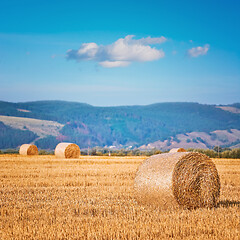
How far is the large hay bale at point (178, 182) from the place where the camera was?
8383 millimetres

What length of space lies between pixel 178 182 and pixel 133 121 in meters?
122

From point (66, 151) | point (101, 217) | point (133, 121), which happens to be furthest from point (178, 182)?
point (133, 121)

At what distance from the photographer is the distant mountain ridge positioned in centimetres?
10494

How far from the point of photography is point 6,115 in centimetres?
10331

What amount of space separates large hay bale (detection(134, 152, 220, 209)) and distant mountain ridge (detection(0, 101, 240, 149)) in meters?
85.7

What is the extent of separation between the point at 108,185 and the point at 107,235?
252 inches

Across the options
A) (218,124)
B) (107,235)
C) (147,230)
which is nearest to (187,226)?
(147,230)

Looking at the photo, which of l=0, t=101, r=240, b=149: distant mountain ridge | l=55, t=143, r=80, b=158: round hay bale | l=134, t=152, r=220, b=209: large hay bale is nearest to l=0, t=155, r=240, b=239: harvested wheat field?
l=134, t=152, r=220, b=209: large hay bale

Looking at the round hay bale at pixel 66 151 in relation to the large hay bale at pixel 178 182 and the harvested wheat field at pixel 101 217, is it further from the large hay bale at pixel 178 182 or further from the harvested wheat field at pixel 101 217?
the large hay bale at pixel 178 182

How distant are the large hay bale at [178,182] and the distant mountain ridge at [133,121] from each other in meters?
85.7

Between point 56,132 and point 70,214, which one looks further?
point 56,132

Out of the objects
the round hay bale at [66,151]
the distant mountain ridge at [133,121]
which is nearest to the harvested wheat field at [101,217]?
the round hay bale at [66,151]

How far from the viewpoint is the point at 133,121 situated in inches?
5143

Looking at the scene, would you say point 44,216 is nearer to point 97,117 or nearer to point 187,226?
point 187,226
